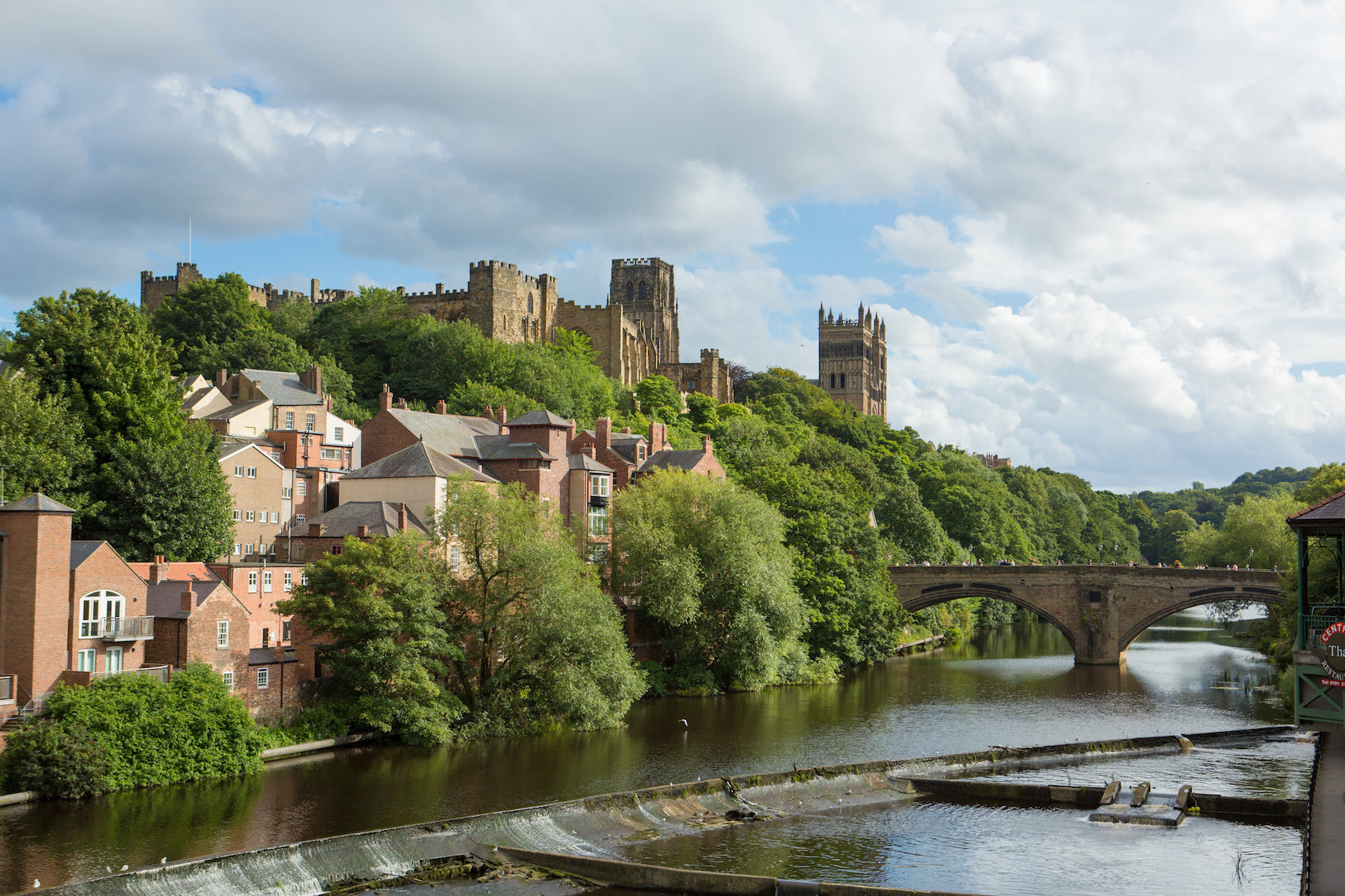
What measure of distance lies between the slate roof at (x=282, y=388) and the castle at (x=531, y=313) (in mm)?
28229

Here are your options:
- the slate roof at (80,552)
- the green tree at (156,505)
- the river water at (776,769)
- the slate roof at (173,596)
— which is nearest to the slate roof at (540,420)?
the river water at (776,769)

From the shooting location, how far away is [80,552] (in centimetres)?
3575

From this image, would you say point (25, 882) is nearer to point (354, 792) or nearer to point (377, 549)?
point (354, 792)

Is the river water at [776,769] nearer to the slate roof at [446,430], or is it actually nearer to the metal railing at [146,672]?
the metal railing at [146,672]

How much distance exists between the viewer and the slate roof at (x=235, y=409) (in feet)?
201

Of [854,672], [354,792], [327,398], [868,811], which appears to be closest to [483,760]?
[354,792]

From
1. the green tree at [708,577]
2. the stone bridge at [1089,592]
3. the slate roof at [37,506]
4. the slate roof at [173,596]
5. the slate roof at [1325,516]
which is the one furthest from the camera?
the stone bridge at [1089,592]

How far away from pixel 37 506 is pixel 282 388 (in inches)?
1305

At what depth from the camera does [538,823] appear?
2883 cm

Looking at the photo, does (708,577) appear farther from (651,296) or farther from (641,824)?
(651,296)

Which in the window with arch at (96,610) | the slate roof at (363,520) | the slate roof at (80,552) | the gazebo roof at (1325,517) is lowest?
the window with arch at (96,610)

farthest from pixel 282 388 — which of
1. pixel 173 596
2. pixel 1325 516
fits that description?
pixel 1325 516

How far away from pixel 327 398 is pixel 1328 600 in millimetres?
48442

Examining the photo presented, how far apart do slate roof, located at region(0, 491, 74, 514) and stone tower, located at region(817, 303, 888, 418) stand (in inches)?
6064
